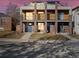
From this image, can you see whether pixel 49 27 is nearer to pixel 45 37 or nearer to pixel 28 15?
pixel 45 37

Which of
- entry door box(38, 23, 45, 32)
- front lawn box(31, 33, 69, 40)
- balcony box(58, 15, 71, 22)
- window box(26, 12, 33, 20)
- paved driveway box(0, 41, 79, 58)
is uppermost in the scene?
window box(26, 12, 33, 20)

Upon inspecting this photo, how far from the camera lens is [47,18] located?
13.0ft

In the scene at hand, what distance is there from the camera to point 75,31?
394 cm

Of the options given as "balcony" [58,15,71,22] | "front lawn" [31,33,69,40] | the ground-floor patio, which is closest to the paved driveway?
"front lawn" [31,33,69,40]

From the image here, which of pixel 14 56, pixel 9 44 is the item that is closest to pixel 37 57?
pixel 14 56

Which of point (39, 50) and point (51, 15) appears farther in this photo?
point (51, 15)

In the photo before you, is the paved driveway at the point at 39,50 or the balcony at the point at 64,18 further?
the balcony at the point at 64,18

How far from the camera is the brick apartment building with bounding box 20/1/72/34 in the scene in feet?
12.8

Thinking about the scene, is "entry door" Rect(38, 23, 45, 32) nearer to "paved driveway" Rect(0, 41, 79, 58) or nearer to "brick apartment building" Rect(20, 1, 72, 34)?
"brick apartment building" Rect(20, 1, 72, 34)

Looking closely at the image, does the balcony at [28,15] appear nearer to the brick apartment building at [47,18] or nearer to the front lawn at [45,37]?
the brick apartment building at [47,18]

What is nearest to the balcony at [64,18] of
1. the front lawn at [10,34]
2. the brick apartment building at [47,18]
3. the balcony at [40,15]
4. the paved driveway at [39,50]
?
the brick apartment building at [47,18]

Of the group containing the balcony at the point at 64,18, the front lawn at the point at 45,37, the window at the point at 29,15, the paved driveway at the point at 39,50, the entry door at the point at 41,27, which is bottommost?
the paved driveway at the point at 39,50

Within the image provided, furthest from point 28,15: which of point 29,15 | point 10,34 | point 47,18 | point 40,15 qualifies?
point 10,34

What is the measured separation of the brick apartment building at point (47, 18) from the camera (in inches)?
154
